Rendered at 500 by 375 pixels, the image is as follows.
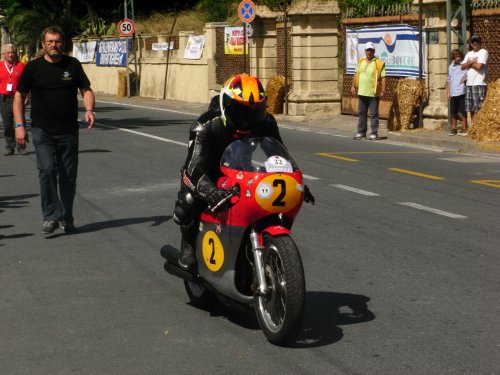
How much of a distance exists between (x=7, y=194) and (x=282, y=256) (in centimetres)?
812

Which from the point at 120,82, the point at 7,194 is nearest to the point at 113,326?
the point at 7,194

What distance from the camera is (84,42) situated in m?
56.1

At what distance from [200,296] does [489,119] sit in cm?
1370

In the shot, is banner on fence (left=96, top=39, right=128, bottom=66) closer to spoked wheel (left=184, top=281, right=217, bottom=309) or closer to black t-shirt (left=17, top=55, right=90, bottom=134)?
black t-shirt (left=17, top=55, right=90, bottom=134)

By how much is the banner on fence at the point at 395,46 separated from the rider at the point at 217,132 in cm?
1811

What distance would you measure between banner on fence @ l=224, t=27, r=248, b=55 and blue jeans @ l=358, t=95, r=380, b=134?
43.8 feet

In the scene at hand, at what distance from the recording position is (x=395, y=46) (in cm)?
2598

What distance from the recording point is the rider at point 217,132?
6.64m

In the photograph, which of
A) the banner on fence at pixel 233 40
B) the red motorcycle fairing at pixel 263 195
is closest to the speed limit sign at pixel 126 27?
the banner on fence at pixel 233 40

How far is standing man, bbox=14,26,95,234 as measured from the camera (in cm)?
1048

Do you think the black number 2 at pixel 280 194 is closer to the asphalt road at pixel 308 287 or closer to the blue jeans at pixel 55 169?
the asphalt road at pixel 308 287

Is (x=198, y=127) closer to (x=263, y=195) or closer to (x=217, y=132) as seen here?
(x=217, y=132)

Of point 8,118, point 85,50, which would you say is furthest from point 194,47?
point 8,118

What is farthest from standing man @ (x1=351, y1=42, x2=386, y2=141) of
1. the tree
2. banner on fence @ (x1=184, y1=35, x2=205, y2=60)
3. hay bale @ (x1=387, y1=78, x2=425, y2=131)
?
the tree
